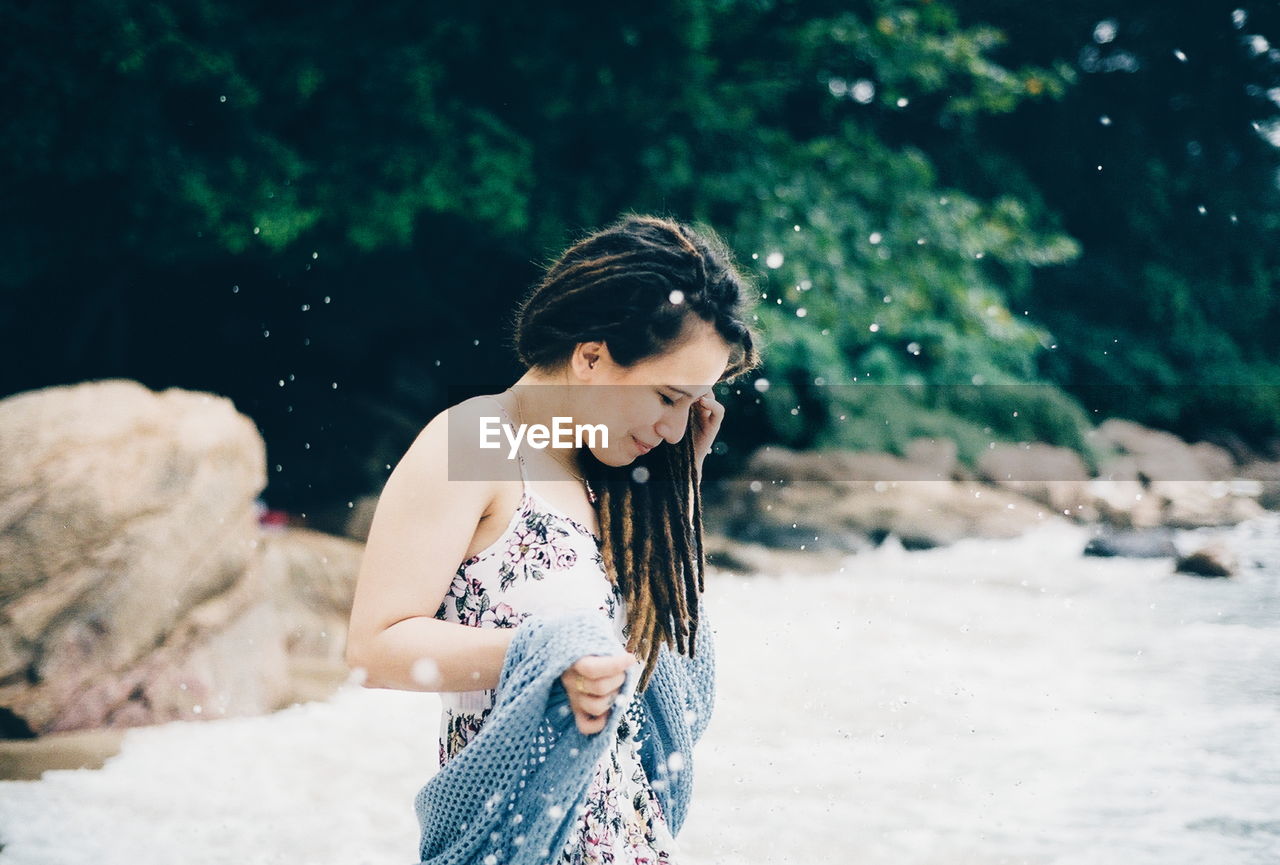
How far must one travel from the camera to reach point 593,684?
1.30 meters

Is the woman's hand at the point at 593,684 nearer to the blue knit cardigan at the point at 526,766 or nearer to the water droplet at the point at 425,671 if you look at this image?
the blue knit cardigan at the point at 526,766

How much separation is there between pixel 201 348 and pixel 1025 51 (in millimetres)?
9110

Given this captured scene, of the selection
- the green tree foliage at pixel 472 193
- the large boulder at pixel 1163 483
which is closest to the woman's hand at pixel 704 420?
the green tree foliage at pixel 472 193

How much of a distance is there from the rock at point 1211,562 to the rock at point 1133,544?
1.36ft

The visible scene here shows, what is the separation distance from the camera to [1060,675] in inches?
269

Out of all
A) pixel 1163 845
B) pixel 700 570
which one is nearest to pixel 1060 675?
pixel 1163 845

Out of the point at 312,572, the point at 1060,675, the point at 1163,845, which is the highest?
the point at 312,572

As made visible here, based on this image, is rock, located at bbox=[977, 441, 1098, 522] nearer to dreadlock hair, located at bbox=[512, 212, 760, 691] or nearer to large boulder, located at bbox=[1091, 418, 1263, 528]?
large boulder, located at bbox=[1091, 418, 1263, 528]

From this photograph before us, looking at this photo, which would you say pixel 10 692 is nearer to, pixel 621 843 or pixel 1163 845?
pixel 621 843

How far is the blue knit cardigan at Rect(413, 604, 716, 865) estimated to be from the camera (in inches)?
52.5

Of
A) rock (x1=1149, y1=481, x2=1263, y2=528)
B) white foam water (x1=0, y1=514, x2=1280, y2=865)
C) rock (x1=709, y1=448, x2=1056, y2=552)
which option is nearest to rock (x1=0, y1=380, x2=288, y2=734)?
white foam water (x1=0, y1=514, x2=1280, y2=865)

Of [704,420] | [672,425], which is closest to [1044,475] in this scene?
[704,420]

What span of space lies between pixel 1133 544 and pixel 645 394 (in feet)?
28.1

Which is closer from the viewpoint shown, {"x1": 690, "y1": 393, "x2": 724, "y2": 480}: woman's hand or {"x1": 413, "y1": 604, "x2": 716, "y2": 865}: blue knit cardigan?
{"x1": 413, "y1": 604, "x2": 716, "y2": 865}: blue knit cardigan
